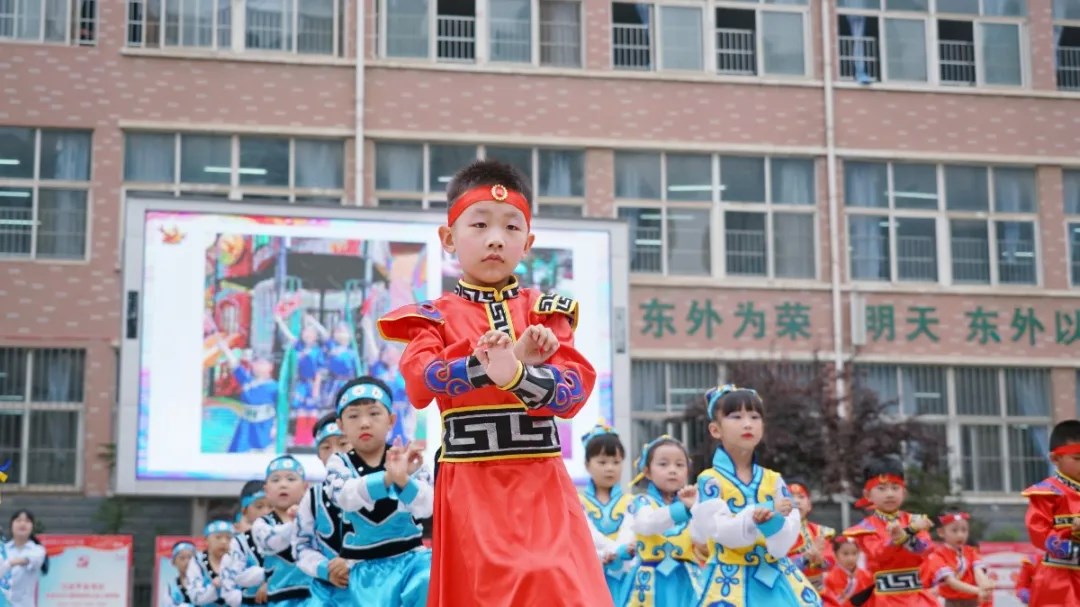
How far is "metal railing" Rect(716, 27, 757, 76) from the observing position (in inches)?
919

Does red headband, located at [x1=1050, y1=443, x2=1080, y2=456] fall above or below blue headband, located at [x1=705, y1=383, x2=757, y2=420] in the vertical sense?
below

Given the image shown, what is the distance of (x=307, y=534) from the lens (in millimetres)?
7551

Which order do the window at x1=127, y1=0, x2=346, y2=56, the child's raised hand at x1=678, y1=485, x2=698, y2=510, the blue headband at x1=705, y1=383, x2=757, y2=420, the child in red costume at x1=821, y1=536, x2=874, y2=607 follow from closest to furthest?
the child's raised hand at x1=678, y1=485, x2=698, y2=510, the blue headband at x1=705, y1=383, x2=757, y2=420, the child in red costume at x1=821, y1=536, x2=874, y2=607, the window at x1=127, y1=0, x2=346, y2=56

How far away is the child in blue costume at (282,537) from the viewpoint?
8.42m

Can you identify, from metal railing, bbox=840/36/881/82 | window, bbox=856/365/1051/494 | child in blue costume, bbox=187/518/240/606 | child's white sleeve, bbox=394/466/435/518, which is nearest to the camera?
child's white sleeve, bbox=394/466/435/518

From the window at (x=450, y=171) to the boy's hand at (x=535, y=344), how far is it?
17.4m

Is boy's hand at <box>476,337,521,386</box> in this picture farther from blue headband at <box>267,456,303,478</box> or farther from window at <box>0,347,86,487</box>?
window at <box>0,347,86,487</box>

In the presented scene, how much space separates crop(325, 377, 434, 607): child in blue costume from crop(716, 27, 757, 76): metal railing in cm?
1682

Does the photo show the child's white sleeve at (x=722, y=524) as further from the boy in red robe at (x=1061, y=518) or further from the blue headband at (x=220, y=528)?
the blue headband at (x=220, y=528)

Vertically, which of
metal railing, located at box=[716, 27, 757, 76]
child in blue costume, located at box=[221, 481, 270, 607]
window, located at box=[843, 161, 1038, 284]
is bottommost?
child in blue costume, located at box=[221, 481, 270, 607]

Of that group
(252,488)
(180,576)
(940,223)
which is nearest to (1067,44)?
(940,223)

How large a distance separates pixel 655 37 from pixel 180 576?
12.4 meters

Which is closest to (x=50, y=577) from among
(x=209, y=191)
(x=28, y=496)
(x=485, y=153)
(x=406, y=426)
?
(x=406, y=426)

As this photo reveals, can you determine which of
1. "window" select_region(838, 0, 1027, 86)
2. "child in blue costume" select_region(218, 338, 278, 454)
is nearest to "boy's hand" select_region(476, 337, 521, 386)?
"child in blue costume" select_region(218, 338, 278, 454)
